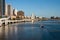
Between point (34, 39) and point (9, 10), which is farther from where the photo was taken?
point (9, 10)

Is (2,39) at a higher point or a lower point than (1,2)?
lower

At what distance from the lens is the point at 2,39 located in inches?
1188

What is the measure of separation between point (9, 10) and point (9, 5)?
4757 millimetres

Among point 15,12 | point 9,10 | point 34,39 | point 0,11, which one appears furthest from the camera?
point 15,12

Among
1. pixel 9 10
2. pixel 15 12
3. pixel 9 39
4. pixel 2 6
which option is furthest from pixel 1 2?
pixel 9 39

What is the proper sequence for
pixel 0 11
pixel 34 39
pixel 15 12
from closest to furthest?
pixel 34 39 < pixel 0 11 < pixel 15 12

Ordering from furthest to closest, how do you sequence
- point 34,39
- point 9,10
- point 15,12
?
point 15,12
point 9,10
point 34,39

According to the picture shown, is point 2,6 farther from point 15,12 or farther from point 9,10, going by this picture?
point 15,12

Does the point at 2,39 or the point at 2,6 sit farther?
the point at 2,6

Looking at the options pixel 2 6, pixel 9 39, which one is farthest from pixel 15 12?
pixel 9 39

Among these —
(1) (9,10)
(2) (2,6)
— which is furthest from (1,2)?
(1) (9,10)

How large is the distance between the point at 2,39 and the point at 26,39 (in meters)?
3.87

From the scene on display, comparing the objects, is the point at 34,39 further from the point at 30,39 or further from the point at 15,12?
the point at 15,12

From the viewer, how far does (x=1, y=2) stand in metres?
126
